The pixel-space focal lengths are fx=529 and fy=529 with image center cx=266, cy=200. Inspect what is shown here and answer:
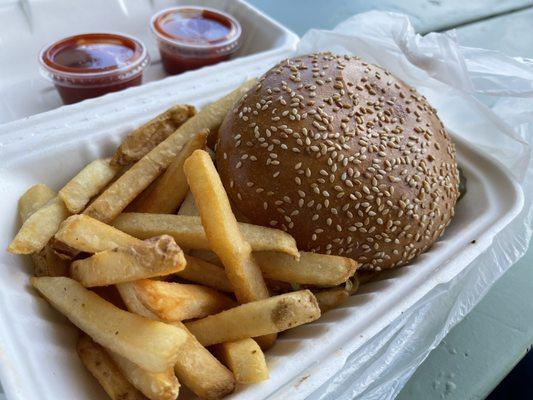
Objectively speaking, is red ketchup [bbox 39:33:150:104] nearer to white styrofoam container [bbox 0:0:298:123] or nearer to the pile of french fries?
white styrofoam container [bbox 0:0:298:123]

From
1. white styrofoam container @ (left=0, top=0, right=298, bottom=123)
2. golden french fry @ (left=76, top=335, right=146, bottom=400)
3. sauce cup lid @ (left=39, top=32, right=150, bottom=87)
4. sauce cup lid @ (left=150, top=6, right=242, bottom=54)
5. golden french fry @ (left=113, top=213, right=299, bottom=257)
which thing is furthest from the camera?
sauce cup lid @ (left=150, top=6, right=242, bottom=54)

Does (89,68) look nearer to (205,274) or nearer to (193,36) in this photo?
(193,36)

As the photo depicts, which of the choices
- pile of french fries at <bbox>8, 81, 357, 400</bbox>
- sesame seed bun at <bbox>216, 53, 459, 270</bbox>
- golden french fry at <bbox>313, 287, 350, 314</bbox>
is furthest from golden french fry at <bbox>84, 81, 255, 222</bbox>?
golden french fry at <bbox>313, 287, 350, 314</bbox>

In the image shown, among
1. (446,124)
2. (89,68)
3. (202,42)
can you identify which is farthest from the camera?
(202,42)

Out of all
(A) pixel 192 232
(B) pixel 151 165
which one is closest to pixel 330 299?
(A) pixel 192 232

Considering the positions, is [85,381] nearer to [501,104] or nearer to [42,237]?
[42,237]

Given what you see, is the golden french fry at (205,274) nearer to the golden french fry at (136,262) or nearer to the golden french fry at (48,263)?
the golden french fry at (136,262)
